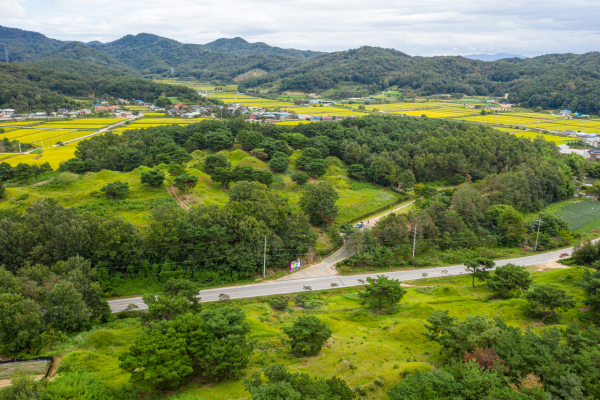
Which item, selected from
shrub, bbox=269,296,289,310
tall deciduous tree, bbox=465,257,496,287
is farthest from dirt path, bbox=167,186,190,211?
tall deciduous tree, bbox=465,257,496,287

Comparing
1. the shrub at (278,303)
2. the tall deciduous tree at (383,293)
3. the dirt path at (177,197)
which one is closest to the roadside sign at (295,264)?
the shrub at (278,303)

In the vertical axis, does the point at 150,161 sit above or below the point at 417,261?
above

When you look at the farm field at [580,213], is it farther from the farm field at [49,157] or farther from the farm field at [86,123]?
the farm field at [86,123]

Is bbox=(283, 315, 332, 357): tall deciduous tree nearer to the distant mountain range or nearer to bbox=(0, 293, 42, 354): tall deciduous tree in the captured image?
bbox=(0, 293, 42, 354): tall deciduous tree

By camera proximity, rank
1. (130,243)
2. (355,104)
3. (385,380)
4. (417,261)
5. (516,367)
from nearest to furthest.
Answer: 1. (516,367)
2. (385,380)
3. (130,243)
4. (417,261)
5. (355,104)

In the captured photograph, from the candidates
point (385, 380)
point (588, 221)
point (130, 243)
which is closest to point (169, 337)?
point (385, 380)

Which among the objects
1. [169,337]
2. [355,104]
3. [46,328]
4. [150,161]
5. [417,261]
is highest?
[355,104]

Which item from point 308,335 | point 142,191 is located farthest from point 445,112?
point 308,335

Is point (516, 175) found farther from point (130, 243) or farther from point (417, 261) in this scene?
point (130, 243)
